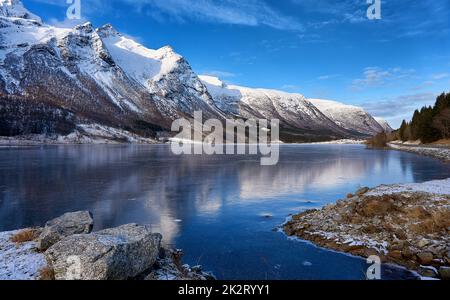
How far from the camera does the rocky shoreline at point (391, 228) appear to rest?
17188mm

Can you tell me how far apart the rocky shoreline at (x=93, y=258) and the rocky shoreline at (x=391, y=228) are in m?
8.41

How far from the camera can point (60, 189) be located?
122 feet

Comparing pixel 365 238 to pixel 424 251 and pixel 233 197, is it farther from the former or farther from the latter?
pixel 233 197

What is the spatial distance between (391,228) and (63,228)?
16868 mm

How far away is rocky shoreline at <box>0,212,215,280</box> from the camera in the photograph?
37.0 feet

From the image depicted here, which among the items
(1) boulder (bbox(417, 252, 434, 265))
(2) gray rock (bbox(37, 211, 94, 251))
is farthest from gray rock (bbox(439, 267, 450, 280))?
(2) gray rock (bbox(37, 211, 94, 251))

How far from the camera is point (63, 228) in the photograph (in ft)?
53.6

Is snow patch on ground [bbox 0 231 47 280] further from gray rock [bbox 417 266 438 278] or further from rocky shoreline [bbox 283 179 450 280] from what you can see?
gray rock [bbox 417 266 438 278]

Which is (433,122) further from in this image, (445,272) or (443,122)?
(445,272)

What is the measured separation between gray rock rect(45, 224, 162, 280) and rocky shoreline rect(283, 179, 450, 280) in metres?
10.8

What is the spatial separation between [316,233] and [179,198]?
15173 millimetres

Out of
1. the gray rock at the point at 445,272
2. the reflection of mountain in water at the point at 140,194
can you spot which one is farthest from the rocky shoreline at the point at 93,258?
the gray rock at the point at 445,272

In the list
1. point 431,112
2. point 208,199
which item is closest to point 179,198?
point 208,199

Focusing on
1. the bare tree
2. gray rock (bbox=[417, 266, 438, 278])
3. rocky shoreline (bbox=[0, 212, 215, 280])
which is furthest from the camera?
the bare tree
